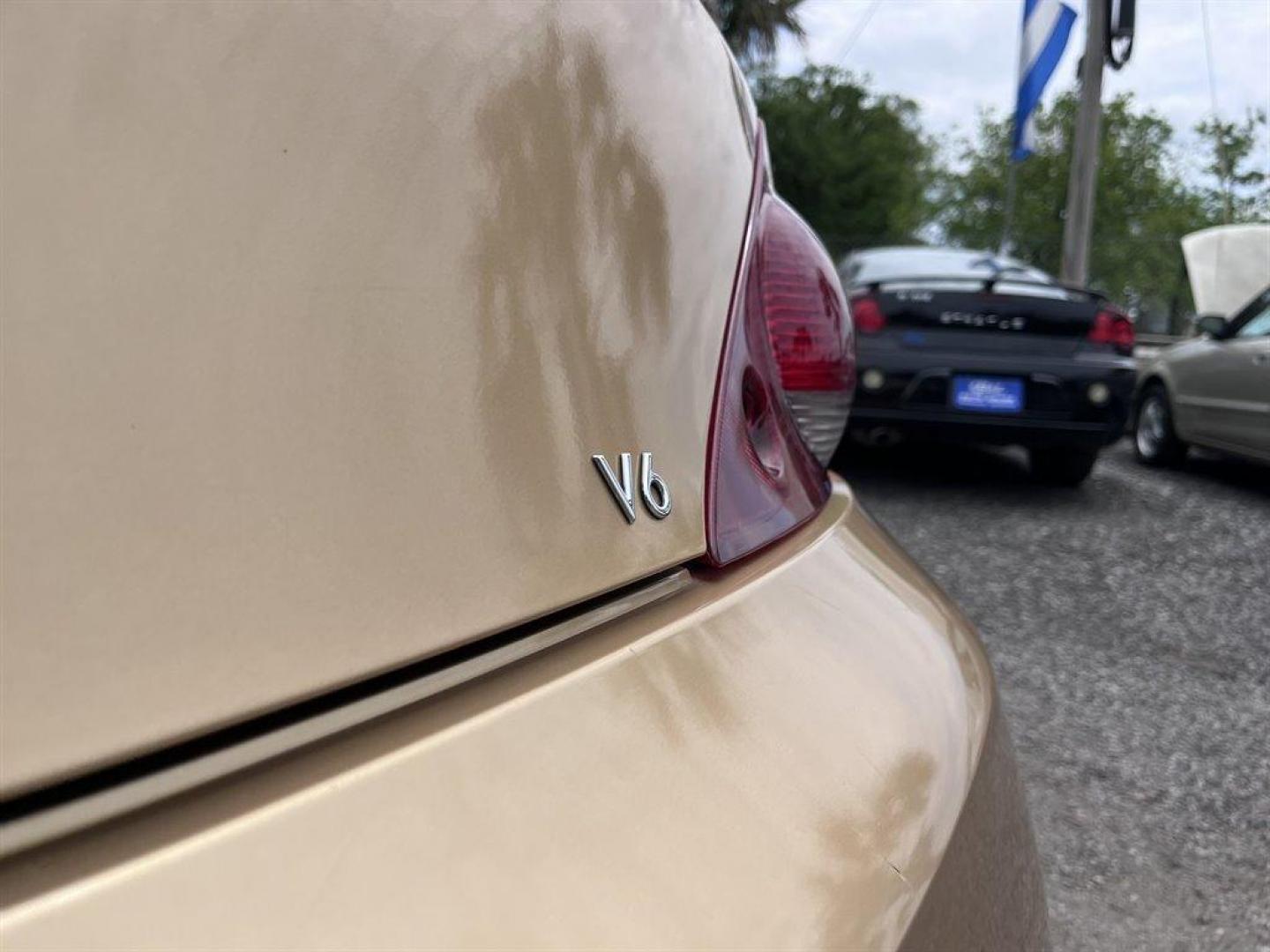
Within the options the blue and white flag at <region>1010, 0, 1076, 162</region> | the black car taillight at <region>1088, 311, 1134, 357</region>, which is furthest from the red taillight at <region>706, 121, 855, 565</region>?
the blue and white flag at <region>1010, 0, 1076, 162</region>

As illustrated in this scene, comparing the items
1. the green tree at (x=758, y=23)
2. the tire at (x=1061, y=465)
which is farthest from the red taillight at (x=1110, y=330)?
the green tree at (x=758, y=23)

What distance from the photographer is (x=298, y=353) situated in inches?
20.6

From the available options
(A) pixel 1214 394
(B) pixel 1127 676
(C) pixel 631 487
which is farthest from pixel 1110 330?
(C) pixel 631 487

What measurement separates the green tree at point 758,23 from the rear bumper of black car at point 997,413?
58.7 feet

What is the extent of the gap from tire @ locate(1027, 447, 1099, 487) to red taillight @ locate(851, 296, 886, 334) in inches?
51.0

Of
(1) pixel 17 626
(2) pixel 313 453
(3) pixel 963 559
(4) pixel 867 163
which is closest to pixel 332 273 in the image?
(2) pixel 313 453

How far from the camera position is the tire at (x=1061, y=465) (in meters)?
5.79

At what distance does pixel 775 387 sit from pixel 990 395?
449cm

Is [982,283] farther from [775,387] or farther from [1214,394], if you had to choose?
[775,387]

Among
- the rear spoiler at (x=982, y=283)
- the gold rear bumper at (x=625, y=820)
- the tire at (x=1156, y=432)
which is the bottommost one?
the tire at (x=1156, y=432)

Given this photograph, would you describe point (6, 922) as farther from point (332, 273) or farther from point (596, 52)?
point (596, 52)

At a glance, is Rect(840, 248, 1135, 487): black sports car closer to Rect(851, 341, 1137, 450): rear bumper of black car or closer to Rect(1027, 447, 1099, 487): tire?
Rect(851, 341, 1137, 450): rear bumper of black car

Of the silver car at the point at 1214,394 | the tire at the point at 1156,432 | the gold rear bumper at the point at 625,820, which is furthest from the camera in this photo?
the tire at the point at 1156,432

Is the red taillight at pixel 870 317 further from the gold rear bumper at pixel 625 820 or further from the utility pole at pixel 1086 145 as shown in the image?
the utility pole at pixel 1086 145
